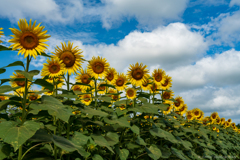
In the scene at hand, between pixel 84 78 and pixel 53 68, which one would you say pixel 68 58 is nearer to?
pixel 53 68

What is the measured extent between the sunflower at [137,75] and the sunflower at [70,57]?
72.0 inches

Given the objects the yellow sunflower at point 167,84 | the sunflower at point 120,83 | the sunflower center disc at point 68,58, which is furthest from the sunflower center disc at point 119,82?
the sunflower center disc at point 68,58

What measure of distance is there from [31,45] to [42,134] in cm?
118

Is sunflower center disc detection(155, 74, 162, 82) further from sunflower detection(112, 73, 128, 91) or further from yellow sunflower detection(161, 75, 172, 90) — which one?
sunflower detection(112, 73, 128, 91)

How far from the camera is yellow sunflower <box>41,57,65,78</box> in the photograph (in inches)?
146

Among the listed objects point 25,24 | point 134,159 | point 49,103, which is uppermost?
point 25,24

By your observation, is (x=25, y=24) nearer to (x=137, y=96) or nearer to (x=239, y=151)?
(x=137, y=96)

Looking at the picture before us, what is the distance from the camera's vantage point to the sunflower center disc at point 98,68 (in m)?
4.73

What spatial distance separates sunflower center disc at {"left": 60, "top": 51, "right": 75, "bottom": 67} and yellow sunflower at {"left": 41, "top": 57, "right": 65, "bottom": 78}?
0.11m

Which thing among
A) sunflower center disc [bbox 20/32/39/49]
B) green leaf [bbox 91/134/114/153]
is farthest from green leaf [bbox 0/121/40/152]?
green leaf [bbox 91/134/114/153]

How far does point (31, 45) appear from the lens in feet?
8.73

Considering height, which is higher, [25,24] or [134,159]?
[25,24]

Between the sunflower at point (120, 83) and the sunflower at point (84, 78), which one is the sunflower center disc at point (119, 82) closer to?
the sunflower at point (120, 83)

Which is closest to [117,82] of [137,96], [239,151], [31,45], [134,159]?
[137,96]
